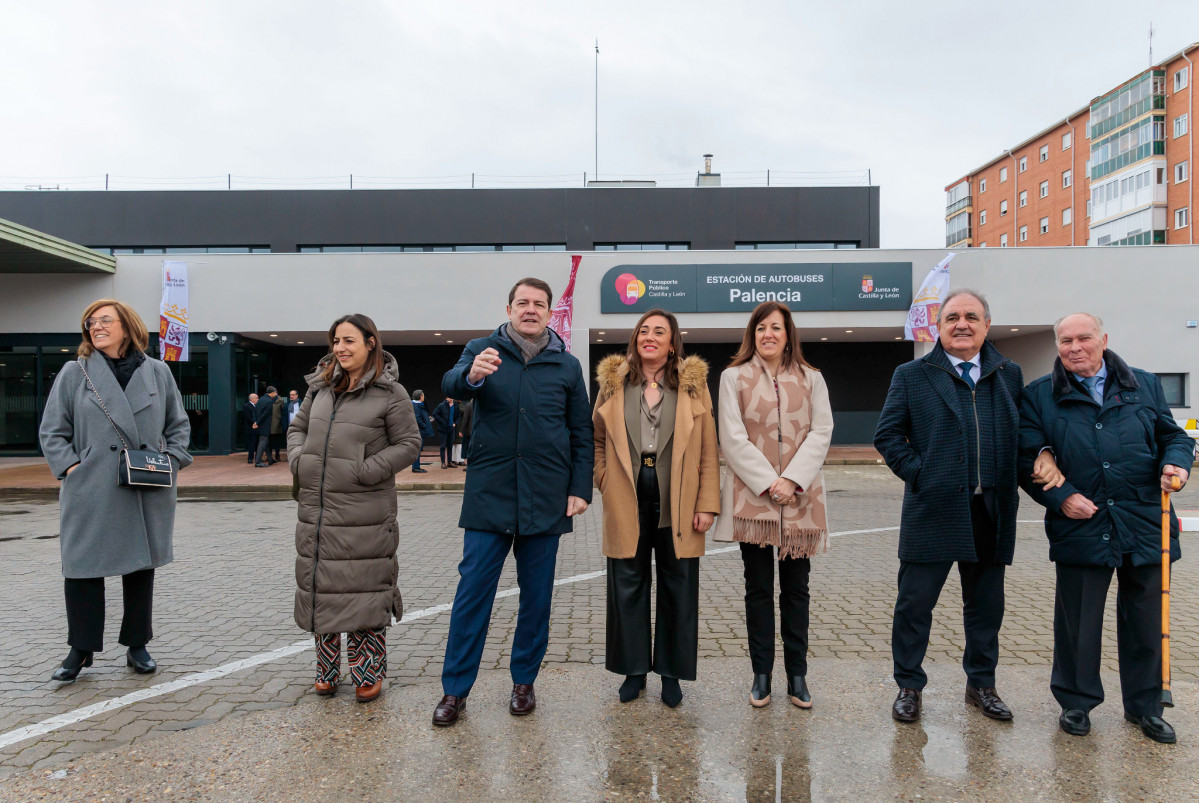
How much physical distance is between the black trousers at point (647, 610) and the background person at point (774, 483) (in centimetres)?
29

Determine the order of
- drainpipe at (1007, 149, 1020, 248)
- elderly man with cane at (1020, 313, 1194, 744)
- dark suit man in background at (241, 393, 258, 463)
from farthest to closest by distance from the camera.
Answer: drainpipe at (1007, 149, 1020, 248)
dark suit man in background at (241, 393, 258, 463)
elderly man with cane at (1020, 313, 1194, 744)

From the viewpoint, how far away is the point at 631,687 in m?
3.51

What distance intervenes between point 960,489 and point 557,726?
6.92 ft

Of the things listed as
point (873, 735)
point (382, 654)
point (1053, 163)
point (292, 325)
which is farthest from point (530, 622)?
point (1053, 163)

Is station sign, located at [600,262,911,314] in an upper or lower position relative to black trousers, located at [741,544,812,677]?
upper

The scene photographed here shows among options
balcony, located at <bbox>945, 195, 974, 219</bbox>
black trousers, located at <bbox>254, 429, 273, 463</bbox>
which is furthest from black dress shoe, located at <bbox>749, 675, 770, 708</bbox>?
balcony, located at <bbox>945, 195, 974, 219</bbox>

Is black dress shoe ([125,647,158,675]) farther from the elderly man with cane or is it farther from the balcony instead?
the balcony

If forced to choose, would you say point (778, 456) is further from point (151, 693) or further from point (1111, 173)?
point (1111, 173)

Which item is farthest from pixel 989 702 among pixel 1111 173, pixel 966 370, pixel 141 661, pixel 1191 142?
pixel 1111 173

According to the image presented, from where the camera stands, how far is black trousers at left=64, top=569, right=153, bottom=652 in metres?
3.81

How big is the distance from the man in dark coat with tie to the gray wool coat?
151 inches

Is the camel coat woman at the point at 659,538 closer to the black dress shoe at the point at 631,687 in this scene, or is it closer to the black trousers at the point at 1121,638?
the black dress shoe at the point at 631,687

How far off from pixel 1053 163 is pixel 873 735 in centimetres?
6879

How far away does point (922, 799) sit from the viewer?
8.57ft
